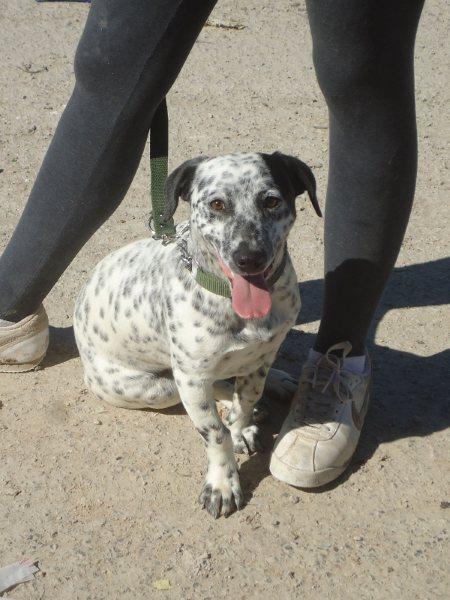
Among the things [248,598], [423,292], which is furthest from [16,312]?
[423,292]

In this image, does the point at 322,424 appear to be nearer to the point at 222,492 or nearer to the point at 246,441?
the point at 246,441

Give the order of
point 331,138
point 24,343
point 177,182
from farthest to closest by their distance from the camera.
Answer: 1. point 24,343
2. point 331,138
3. point 177,182

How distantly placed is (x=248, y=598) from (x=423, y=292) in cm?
217

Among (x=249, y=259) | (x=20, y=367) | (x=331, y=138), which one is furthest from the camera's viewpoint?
(x=20, y=367)

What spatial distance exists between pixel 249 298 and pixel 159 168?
72 cm

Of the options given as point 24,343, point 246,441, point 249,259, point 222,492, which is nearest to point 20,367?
point 24,343

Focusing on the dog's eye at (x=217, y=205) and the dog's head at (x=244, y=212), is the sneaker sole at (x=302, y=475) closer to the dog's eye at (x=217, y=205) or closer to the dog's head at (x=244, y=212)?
the dog's head at (x=244, y=212)

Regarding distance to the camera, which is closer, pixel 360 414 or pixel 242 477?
pixel 242 477

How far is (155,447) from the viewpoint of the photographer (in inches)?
133

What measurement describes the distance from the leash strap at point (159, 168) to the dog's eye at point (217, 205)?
34cm

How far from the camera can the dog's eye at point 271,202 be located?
2.88m

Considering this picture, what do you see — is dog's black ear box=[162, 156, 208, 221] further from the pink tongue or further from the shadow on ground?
the shadow on ground

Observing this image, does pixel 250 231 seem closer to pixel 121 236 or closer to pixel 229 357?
pixel 229 357

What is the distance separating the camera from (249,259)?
8.96ft
